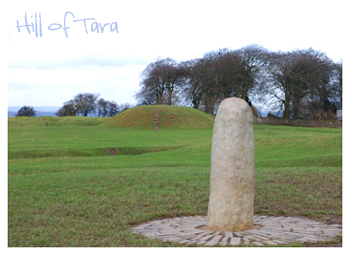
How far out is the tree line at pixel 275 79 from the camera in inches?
2254

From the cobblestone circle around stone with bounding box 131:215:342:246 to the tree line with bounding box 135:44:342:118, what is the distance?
2104 inches

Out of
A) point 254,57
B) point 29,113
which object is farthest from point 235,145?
point 29,113

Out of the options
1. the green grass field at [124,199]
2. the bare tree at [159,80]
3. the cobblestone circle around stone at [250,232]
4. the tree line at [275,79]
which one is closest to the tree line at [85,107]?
the bare tree at [159,80]

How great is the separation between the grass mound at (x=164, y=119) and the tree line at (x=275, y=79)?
12408 millimetres

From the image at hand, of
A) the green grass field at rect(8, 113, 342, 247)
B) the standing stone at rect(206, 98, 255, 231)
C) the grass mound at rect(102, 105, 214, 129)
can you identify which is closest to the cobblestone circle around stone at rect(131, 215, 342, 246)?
the standing stone at rect(206, 98, 255, 231)

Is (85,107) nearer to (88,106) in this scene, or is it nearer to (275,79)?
(88,106)

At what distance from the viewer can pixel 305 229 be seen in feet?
19.1

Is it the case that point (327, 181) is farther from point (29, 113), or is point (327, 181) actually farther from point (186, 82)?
point (29, 113)

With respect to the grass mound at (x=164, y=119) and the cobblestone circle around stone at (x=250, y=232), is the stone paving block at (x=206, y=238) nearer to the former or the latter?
the cobblestone circle around stone at (x=250, y=232)

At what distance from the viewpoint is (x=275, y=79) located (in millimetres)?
58062

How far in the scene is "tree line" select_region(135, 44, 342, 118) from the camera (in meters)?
57.2

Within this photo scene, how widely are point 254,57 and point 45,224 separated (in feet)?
194

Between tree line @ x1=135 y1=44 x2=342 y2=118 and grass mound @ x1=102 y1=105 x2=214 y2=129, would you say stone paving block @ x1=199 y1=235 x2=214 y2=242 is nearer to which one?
grass mound @ x1=102 y1=105 x2=214 y2=129

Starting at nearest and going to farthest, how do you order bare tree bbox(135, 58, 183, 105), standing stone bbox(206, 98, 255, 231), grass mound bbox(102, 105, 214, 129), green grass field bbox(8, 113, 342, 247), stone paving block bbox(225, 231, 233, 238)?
1. stone paving block bbox(225, 231, 233, 238)
2. standing stone bbox(206, 98, 255, 231)
3. green grass field bbox(8, 113, 342, 247)
4. grass mound bbox(102, 105, 214, 129)
5. bare tree bbox(135, 58, 183, 105)
